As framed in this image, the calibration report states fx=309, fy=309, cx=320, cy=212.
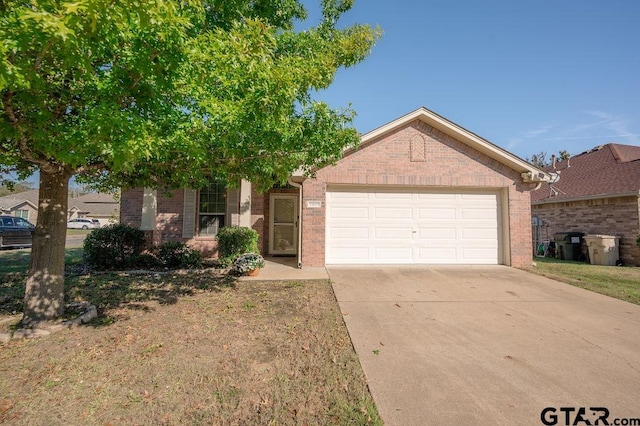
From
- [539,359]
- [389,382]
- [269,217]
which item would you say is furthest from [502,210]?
[389,382]

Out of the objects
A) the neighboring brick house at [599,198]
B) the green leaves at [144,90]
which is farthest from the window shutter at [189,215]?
the neighboring brick house at [599,198]

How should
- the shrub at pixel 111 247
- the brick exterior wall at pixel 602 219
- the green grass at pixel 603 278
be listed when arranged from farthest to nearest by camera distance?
1. the brick exterior wall at pixel 602 219
2. the shrub at pixel 111 247
3. the green grass at pixel 603 278

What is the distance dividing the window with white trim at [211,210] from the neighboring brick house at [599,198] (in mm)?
13417

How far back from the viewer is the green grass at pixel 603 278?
23.4 feet

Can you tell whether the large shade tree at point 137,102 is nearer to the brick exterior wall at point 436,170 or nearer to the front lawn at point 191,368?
the front lawn at point 191,368

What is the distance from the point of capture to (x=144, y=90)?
3805 mm

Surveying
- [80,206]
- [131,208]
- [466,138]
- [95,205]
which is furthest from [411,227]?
[80,206]

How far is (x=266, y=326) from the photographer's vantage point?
4863 millimetres

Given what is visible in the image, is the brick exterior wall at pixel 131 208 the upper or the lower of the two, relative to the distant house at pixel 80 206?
lower

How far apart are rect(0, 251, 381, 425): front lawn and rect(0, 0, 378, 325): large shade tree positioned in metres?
1.25

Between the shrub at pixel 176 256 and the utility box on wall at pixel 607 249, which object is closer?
the shrub at pixel 176 256

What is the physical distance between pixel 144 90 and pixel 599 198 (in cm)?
1597

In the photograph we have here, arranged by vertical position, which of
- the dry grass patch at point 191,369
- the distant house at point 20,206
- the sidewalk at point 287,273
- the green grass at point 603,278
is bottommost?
the dry grass patch at point 191,369

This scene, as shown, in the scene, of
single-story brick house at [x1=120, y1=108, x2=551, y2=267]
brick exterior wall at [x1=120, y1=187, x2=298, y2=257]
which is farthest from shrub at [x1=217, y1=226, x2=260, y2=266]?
single-story brick house at [x1=120, y1=108, x2=551, y2=267]
